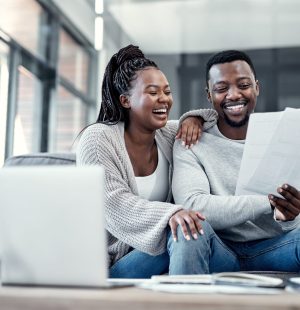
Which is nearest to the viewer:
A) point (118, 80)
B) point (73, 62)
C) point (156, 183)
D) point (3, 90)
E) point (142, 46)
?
point (156, 183)

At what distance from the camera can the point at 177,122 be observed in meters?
1.91

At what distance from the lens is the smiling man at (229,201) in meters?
1.45

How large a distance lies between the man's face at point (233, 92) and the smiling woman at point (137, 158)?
0.05m

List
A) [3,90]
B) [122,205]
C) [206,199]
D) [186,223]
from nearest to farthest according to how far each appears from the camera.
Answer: [186,223] < [122,205] < [206,199] < [3,90]

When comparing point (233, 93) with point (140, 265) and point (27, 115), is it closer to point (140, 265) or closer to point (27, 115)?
point (140, 265)

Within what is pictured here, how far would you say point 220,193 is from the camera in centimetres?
170

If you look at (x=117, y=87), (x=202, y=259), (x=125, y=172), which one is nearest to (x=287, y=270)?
(x=202, y=259)

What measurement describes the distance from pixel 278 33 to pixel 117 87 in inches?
112

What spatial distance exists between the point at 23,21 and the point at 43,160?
2471 mm

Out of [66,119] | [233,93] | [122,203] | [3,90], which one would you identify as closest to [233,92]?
[233,93]

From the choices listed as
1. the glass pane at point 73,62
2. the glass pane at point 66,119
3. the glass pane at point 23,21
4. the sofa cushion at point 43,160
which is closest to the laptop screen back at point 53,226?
the sofa cushion at point 43,160

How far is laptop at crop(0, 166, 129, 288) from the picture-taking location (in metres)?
0.86

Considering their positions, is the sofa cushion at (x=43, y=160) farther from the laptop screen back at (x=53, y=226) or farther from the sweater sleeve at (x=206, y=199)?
the laptop screen back at (x=53, y=226)

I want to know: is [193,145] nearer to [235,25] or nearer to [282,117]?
[282,117]
